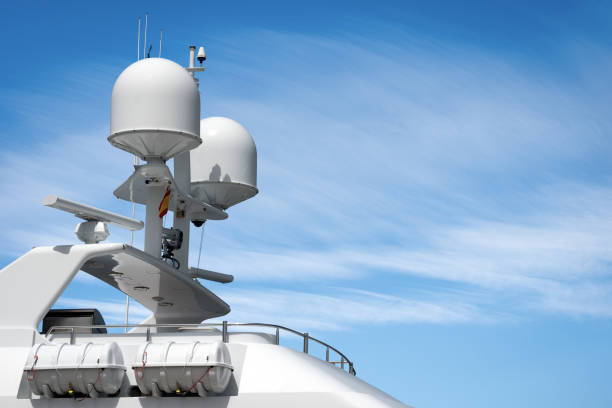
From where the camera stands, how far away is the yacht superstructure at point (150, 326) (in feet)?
54.8

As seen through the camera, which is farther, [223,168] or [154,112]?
[223,168]

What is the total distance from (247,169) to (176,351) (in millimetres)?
9691

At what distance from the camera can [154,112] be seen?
66.6 feet

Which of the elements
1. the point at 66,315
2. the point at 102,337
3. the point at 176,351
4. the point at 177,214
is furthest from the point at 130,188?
the point at 176,351

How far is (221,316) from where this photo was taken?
25094mm

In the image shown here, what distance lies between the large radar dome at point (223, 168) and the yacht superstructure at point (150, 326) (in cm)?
86

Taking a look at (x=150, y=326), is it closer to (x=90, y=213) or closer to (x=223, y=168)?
(x=90, y=213)

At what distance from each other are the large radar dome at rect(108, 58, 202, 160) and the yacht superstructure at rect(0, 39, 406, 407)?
1.2 inches

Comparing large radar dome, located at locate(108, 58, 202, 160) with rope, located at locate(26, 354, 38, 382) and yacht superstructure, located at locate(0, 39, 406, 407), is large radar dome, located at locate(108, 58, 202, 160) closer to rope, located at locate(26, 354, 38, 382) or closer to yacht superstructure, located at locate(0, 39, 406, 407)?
yacht superstructure, located at locate(0, 39, 406, 407)

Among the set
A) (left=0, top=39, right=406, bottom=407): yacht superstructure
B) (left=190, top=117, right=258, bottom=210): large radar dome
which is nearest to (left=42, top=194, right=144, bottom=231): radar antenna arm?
(left=0, top=39, right=406, bottom=407): yacht superstructure

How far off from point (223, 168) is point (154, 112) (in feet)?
17.5

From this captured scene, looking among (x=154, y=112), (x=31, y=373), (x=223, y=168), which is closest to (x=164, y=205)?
(x=154, y=112)

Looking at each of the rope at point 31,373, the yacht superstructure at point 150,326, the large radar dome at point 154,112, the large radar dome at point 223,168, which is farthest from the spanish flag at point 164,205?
the rope at point 31,373

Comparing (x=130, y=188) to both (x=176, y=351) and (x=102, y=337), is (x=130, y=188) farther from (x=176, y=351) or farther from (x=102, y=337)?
(x=176, y=351)
